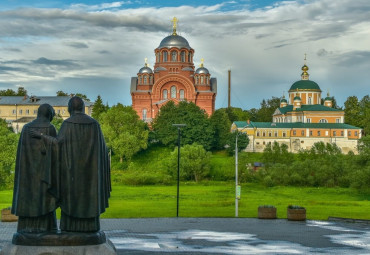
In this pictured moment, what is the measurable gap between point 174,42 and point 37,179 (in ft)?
250

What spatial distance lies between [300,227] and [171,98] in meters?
62.7

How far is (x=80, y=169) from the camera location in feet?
37.7

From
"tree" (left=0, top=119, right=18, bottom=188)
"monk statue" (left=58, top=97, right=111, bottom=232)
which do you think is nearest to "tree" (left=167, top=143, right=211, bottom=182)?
"tree" (left=0, top=119, right=18, bottom=188)

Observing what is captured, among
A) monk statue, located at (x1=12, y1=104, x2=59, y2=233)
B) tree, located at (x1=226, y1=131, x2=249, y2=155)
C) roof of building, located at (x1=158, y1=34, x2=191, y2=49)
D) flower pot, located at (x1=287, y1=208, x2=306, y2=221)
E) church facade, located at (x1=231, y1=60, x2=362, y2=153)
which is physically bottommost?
flower pot, located at (x1=287, y1=208, x2=306, y2=221)

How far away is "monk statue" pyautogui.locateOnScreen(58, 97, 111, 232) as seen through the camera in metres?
11.5

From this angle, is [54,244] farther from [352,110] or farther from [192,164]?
[352,110]

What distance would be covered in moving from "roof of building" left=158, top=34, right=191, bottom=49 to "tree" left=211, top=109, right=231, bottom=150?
13.5 meters

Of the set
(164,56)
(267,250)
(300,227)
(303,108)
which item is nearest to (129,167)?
(164,56)

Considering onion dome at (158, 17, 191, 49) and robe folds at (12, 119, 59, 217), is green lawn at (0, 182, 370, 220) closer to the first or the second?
robe folds at (12, 119, 59, 217)

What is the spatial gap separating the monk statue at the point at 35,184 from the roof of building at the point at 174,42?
7527 centimetres

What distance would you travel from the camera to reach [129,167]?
210ft

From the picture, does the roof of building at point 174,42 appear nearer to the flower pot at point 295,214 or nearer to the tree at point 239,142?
the tree at point 239,142

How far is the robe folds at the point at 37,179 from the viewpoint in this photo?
11.5m

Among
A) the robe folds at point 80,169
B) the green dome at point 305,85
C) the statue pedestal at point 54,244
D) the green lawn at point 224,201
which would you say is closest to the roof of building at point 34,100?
the green dome at point 305,85
